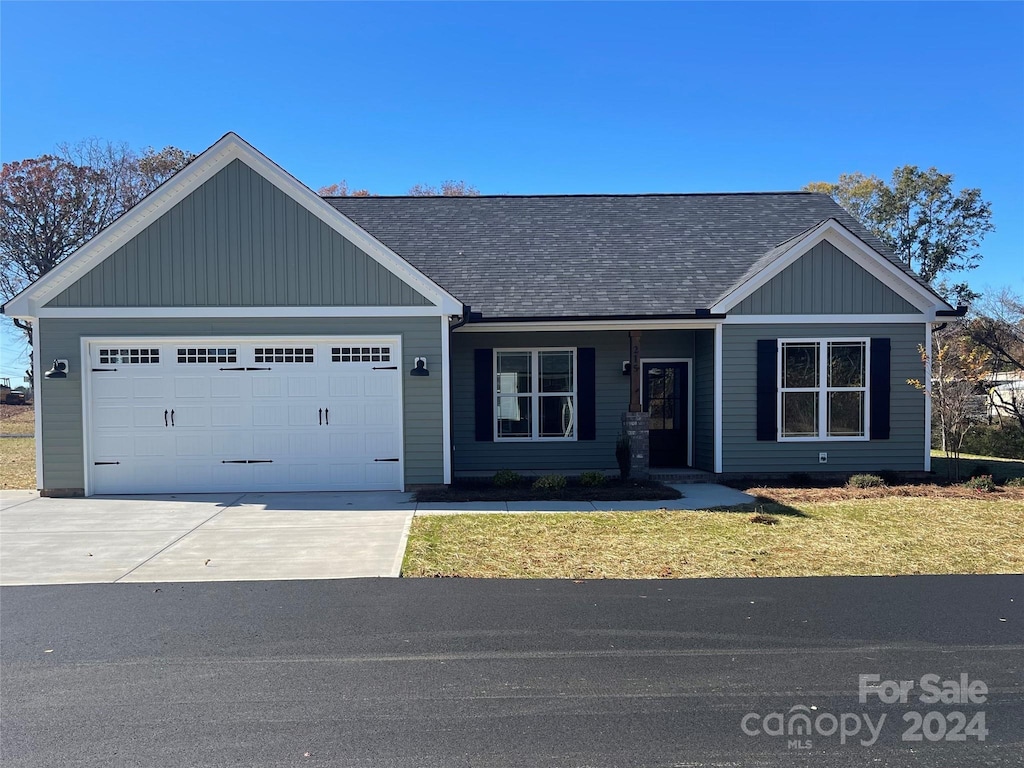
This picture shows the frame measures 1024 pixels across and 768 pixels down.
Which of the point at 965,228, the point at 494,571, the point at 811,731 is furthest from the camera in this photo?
the point at 965,228

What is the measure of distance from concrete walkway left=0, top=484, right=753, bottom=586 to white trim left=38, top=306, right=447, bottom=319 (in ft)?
9.02

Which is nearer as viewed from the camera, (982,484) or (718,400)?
(982,484)

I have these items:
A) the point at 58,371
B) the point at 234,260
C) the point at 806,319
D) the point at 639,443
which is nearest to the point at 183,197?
the point at 234,260

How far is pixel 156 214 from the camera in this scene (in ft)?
34.8

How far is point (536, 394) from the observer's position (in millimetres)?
13180

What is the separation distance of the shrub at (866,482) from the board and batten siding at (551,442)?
2.57m

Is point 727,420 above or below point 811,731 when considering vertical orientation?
above

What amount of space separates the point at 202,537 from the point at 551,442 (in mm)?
6617

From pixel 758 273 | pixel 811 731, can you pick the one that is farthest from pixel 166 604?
pixel 758 273

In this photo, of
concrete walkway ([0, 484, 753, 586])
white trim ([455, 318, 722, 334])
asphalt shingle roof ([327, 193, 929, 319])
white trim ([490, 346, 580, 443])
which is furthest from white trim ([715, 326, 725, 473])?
white trim ([490, 346, 580, 443])

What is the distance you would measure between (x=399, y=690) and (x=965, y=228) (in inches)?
1355

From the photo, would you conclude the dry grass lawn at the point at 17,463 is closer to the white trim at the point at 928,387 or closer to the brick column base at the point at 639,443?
the brick column base at the point at 639,443

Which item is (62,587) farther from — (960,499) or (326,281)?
(960,499)

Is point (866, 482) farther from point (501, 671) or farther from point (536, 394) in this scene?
point (501, 671)
